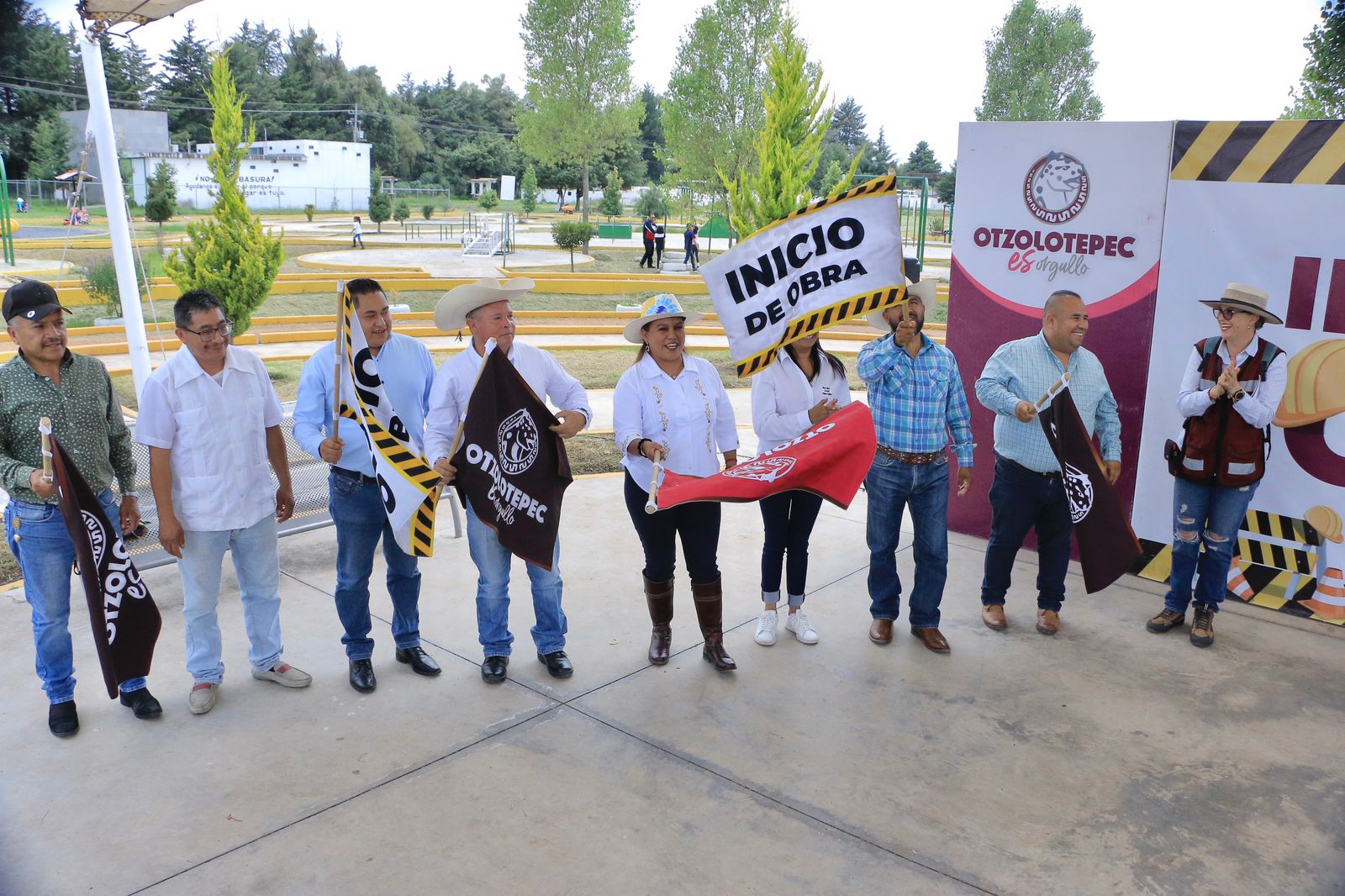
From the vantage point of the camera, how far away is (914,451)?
5359mm

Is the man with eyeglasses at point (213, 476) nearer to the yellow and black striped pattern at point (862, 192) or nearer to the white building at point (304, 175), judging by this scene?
the yellow and black striped pattern at point (862, 192)

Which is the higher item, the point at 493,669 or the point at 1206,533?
the point at 1206,533

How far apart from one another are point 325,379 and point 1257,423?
4.84 meters

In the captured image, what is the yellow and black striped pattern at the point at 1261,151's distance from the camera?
5672 mm

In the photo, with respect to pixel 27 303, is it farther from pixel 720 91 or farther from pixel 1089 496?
pixel 720 91

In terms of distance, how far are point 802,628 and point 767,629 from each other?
0.21 metres

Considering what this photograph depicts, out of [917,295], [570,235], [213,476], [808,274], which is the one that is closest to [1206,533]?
[917,295]

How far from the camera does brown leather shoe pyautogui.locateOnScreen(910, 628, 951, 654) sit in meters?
5.56

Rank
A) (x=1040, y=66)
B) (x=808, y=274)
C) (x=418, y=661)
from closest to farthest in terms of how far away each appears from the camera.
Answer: (x=418, y=661)
(x=808, y=274)
(x=1040, y=66)

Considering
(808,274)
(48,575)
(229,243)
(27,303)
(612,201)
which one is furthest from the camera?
(612,201)

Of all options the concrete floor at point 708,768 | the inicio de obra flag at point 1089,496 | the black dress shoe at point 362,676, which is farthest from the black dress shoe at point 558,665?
the inicio de obra flag at point 1089,496

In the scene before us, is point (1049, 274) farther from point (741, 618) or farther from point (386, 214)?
point (386, 214)

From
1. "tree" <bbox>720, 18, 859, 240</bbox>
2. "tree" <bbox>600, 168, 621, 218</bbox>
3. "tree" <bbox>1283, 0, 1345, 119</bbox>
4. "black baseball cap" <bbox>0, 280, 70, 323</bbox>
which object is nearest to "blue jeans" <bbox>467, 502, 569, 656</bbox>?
"black baseball cap" <bbox>0, 280, 70, 323</bbox>

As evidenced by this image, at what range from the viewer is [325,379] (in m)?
4.84
